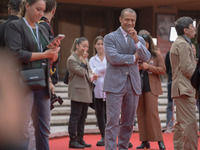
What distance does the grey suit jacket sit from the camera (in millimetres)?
5117

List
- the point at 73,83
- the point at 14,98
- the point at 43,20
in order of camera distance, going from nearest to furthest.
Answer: the point at 14,98 < the point at 43,20 < the point at 73,83

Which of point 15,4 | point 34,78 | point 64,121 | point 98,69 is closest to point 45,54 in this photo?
point 34,78

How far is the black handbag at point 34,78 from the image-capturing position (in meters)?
3.68

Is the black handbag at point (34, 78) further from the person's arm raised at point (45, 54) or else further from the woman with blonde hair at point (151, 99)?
the woman with blonde hair at point (151, 99)

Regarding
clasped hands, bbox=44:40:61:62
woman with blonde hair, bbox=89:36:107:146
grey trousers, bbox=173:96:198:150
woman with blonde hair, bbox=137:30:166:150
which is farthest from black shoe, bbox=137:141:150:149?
clasped hands, bbox=44:40:61:62

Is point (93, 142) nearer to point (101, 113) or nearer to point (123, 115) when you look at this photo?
point (101, 113)

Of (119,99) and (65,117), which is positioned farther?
(65,117)

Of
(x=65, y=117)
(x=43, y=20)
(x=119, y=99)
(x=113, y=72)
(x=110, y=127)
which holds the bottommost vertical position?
(x=65, y=117)

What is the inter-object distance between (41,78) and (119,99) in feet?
5.34

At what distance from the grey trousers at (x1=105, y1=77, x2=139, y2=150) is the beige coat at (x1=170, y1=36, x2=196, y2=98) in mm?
560

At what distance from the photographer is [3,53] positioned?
3898mm

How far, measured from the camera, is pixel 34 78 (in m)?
3.69

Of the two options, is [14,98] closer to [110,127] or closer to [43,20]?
[43,20]

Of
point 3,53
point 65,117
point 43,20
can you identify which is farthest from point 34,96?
point 65,117
